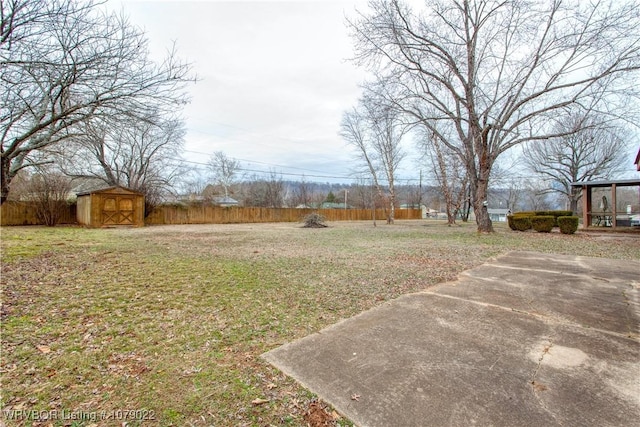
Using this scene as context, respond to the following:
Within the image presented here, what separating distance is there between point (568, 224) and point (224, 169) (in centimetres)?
3395

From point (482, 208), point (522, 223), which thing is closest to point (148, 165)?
point (482, 208)

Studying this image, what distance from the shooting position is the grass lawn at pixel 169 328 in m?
1.57

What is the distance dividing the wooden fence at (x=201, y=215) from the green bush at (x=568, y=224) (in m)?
18.7

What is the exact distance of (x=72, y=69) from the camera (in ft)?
13.2

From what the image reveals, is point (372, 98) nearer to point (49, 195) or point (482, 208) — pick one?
point (482, 208)

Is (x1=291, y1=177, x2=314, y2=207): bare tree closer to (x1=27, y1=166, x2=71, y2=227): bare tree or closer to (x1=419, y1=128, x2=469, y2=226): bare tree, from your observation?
(x1=419, y1=128, x2=469, y2=226): bare tree

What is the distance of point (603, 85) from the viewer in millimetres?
9750

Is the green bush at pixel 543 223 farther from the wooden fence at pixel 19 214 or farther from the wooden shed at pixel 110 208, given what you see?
the wooden fence at pixel 19 214

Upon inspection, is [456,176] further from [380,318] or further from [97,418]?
[97,418]

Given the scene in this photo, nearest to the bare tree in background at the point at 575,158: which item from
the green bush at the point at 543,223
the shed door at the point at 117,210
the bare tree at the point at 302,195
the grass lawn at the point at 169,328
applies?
the green bush at the point at 543,223

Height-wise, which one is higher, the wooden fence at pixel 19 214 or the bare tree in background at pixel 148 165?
the bare tree in background at pixel 148 165

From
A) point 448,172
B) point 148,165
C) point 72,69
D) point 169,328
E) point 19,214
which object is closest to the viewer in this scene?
point 169,328

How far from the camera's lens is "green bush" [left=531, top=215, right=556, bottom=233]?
1211 centimetres

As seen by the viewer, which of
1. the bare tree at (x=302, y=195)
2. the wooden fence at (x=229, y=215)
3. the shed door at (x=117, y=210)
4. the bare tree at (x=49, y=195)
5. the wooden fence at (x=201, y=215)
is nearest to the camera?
the bare tree at (x=49, y=195)
